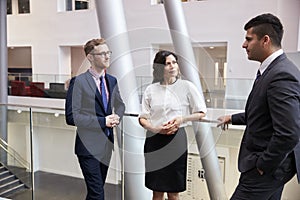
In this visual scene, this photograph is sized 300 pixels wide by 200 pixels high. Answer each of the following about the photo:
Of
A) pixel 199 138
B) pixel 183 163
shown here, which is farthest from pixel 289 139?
pixel 199 138

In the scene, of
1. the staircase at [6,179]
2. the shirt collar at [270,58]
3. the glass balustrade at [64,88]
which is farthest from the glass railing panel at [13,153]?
the shirt collar at [270,58]

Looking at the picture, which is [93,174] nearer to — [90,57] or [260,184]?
[90,57]

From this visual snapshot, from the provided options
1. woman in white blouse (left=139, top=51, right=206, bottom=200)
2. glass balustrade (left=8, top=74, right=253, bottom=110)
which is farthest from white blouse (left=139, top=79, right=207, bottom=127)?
glass balustrade (left=8, top=74, right=253, bottom=110)

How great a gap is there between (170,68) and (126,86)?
1.62 ft

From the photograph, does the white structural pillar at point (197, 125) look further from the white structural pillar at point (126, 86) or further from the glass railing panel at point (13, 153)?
the glass railing panel at point (13, 153)

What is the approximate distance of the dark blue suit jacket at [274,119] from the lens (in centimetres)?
128

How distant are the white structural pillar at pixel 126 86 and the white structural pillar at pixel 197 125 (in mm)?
485

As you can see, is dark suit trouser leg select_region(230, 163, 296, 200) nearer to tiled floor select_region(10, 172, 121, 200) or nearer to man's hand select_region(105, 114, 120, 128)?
man's hand select_region(105, 114, 120, 128)

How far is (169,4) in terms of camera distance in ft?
12.4

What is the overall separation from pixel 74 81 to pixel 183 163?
851 millimetres

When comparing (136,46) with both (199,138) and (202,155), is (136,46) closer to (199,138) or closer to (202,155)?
(199,138)

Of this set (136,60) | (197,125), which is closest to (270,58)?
(197,125)

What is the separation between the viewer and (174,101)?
202 centimetres

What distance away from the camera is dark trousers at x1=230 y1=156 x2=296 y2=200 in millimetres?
1402
